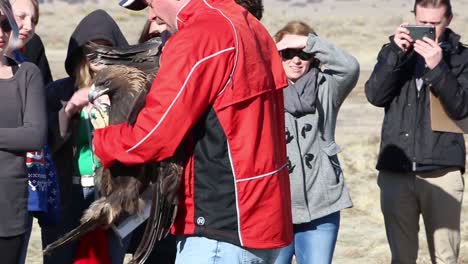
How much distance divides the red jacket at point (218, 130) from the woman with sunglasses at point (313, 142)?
5.23 feet

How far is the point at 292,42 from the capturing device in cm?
565

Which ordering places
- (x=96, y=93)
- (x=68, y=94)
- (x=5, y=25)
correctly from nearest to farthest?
1. (x=96, y=93)
2. (x=5, y=25)
3. (x=68, y=94)

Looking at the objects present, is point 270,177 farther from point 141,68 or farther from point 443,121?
point 443,121

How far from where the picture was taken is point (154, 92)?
3807mm

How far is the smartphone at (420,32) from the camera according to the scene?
241 inches

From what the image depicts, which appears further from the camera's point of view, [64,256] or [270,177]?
[64,256]

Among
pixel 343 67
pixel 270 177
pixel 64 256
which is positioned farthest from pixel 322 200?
pixel 270 177

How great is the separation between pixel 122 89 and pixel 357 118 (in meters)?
11.3

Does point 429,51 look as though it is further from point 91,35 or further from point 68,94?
point 68,94

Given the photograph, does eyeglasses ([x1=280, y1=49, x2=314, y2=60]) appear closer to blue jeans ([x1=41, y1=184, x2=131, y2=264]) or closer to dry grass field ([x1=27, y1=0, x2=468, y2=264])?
blue jeans ([x1=41, y1=184, x2=131, y2=264])

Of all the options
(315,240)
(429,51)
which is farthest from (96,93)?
(429,51)

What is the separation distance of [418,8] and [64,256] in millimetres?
2496

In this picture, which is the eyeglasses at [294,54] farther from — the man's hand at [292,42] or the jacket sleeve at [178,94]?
the jacket sleeve at [178,94]

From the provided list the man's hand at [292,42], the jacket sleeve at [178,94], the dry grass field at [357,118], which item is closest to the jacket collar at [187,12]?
→ the jacket sleeve at [178,94]
